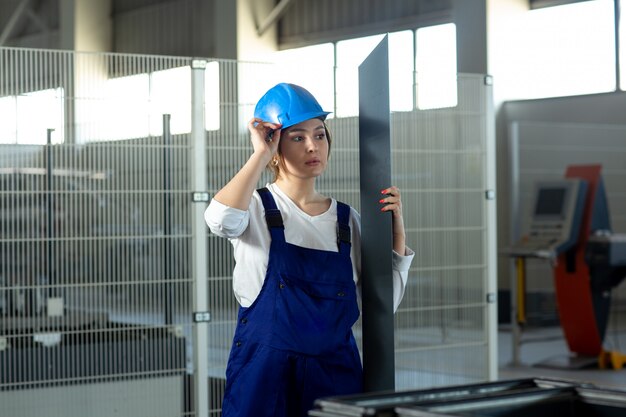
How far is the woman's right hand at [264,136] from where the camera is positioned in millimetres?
2242

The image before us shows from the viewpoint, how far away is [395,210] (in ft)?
7.39

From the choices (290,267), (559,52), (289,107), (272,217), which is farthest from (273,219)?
→ (559,52)

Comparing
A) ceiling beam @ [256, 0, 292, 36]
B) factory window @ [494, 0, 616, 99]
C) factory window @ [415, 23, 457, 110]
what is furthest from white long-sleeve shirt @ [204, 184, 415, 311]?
ceiling beam @ [256, 0, 292, 36]

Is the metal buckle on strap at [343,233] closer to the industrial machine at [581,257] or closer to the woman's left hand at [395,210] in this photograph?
the woman's left hand at [395,210]

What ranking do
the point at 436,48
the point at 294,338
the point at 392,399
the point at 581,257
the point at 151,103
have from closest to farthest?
1. the point at 392,399
2. the point at 294,338
3. the point at 151,103
4. the point at 581,257
5. the point at 436,48

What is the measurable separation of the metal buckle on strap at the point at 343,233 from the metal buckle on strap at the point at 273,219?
0.14m

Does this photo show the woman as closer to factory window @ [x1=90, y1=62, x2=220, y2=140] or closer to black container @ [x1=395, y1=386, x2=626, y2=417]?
black container @ [x1=395, y1=386, x2=626, y2=417]

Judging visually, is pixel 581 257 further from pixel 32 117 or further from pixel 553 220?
pixel 32 117

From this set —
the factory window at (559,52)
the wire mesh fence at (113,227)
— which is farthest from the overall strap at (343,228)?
the factory window at (559,52)

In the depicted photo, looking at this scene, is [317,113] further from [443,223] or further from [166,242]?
[443,223]

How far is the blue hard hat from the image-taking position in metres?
2.30

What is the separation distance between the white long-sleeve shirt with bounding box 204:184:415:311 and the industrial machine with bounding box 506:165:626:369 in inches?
229

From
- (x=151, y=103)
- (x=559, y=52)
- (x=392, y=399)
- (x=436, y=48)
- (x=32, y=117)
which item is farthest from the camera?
(x=436, y=48)

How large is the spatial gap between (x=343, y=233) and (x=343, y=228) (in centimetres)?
1
